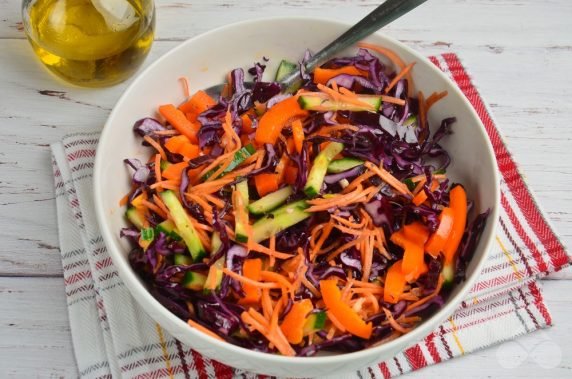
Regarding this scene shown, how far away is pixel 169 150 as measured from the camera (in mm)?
2412

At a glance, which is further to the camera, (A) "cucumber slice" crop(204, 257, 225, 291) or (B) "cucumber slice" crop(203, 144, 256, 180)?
(B) "cucumber slice" crop(203, 144, 256, 180)

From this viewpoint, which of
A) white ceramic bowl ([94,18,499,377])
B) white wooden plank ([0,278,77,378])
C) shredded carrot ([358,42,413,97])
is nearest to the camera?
white ceramic bowl ([94,18,499,377])

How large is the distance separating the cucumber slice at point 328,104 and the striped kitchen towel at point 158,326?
0.71 metres

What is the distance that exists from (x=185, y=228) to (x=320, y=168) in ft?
1.55

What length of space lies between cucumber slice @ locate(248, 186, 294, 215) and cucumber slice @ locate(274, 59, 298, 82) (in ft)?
1.95

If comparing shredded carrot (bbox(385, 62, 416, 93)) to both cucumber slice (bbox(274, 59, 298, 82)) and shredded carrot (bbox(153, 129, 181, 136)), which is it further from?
shredded carrot (bbox(153, 129, 181, 136))

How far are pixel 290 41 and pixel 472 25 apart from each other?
108cm

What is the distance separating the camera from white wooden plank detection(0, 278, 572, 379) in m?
2.38

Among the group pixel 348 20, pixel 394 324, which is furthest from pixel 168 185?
pixel 348 20

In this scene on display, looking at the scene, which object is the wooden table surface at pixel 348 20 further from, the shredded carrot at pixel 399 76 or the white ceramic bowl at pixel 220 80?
the shredded carrot at pixel 399 76

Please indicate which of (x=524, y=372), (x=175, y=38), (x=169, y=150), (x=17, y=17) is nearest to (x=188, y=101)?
(x=169, y=150)

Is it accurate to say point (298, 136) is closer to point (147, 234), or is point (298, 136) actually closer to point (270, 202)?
point (270, 202)

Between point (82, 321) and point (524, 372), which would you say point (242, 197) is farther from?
point (524, 372)

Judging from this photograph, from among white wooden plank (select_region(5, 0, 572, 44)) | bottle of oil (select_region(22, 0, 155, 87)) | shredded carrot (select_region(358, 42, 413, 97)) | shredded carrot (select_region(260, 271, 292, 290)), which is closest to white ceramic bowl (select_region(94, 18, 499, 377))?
shredded carrot (select_region(358, 42, 413, 97))
